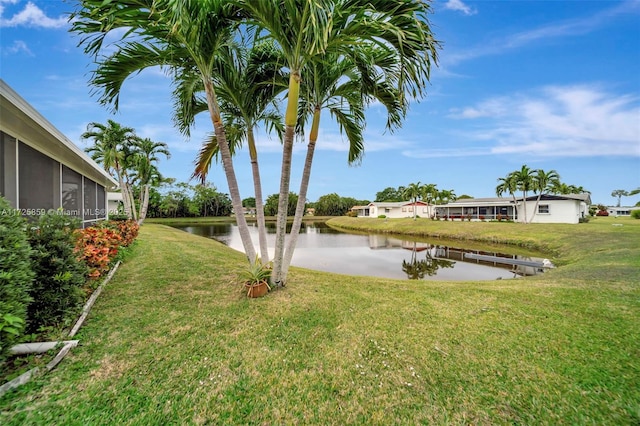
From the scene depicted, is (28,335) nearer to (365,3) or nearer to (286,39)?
(286,39)

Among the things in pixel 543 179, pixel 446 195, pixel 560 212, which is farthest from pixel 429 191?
pixel 560 212

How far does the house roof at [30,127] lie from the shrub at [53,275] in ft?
5.53

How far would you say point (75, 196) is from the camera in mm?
8750

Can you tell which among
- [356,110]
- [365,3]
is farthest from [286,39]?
[356,110]

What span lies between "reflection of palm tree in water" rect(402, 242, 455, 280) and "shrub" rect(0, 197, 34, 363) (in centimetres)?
932

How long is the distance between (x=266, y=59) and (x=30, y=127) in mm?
4510

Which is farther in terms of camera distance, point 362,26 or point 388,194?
point 388,194

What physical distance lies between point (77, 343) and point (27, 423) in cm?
117

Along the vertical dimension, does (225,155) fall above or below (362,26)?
below

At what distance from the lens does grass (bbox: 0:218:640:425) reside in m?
2.15

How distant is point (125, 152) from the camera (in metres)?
19.5

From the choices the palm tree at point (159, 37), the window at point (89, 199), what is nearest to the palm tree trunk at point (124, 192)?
the window at point (89, 199)

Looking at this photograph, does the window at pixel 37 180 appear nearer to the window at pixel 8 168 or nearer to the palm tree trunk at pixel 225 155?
the window at pixel 8 168

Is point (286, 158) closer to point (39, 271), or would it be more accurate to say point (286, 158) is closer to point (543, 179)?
point (39, 271)
